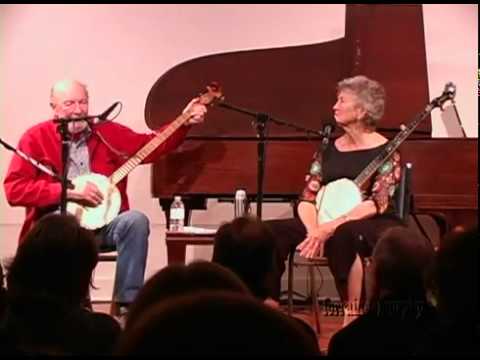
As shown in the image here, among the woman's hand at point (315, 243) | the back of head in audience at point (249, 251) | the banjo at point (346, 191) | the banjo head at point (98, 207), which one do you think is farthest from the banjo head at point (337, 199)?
the back of head in audience at point (249, 251)

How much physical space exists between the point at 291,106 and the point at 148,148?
86 cm

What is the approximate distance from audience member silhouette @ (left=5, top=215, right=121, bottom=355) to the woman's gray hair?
239cm

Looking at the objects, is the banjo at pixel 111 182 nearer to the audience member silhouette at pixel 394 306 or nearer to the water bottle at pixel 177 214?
the water bottle at pixel 177 214

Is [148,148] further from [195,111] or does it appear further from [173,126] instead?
[195,111]

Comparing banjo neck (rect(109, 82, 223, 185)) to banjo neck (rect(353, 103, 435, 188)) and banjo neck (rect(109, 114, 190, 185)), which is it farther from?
banjo neck (rect(353, 103, 435, 188))

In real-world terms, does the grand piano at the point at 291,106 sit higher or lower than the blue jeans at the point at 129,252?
higher

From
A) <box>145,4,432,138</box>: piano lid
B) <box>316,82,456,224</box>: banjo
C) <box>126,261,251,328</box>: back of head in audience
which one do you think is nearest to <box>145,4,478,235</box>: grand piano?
<box>145,4,432,138</box>: piano lid

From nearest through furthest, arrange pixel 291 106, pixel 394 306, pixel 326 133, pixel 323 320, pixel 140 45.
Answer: pixel 394 306 → pixel 326 133 → pixel 323 320 → pixel 291 106 → pixel 140 45

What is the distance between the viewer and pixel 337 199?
4.00 metres

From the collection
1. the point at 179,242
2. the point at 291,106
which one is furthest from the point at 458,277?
the point at 291,106

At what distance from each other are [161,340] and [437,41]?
5072 millimetres

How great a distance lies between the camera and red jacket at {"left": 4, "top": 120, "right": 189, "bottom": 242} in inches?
159

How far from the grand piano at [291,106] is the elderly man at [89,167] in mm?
213

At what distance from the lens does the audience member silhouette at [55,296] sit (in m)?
1.60
